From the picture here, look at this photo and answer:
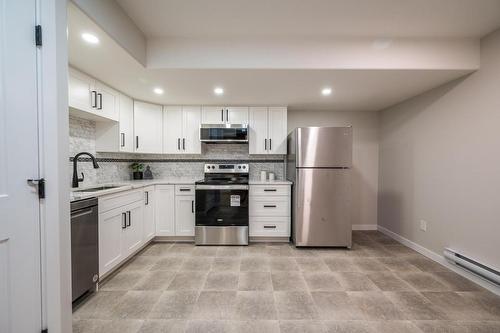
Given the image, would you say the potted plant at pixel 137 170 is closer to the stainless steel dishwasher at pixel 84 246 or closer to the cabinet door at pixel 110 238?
the cabinet door at pixel 110 238

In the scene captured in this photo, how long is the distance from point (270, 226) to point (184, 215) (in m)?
1.30

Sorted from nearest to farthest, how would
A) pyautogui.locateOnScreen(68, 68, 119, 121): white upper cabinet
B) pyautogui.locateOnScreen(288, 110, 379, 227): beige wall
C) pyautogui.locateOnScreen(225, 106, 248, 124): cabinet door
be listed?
pyautogui.locateOnScreen(68, 68, 119, 121): white upper cabinet < pyautogui.locateOnScreen(225, 106, 248, 124): cabinet door < pyautogui.locateOnScreen(288, 110, 379, 227): beige wall

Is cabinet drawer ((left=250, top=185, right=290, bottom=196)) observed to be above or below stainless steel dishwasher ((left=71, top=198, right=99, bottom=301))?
above

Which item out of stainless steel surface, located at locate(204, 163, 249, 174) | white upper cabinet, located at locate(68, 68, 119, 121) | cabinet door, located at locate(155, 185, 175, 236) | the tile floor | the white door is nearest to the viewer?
the white door

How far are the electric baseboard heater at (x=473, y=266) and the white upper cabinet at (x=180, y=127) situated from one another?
3480 millimetres

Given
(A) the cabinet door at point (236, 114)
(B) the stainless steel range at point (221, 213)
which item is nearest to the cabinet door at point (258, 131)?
(A) the cabinet door at point (236, 114)

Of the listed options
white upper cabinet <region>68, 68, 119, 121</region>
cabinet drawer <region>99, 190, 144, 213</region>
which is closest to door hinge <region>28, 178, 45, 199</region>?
cabinet drawer <region>99, 190, 144, 213</region>

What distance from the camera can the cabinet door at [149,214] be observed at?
2.89 metres

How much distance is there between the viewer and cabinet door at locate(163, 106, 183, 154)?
3.48 metres

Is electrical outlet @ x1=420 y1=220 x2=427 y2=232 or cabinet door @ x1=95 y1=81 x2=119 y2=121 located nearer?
cabinet door @ x1=95 y1=81 x2=119 y2=121

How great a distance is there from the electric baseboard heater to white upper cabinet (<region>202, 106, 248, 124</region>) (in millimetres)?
3049

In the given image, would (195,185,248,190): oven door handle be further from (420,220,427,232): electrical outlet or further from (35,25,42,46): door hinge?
(420,220,427,232): electrical outlet

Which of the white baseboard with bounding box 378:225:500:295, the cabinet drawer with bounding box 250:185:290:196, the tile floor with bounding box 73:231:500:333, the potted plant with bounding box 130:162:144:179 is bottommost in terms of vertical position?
the tile floor with bounding box 73:231:500:333

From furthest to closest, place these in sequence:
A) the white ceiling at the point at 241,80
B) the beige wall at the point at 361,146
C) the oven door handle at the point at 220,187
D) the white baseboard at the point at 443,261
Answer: the beige wall at the point at 361,146
the oven door handle at the point at 220,187
the white baseboard at the point at 443,261
the white ceiling at the point at 241,80
